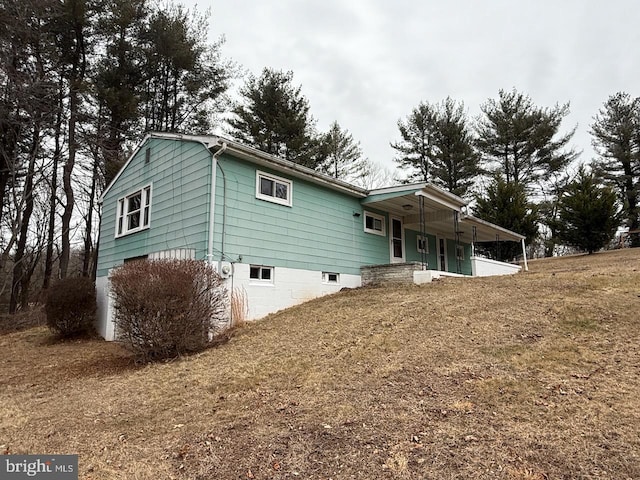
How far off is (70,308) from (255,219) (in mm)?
6200

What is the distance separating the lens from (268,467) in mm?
3186

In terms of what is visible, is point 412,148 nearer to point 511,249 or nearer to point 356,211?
point 511,249

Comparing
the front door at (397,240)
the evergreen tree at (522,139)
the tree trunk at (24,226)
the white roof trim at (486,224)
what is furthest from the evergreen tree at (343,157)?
the tree trunk at (24,226)

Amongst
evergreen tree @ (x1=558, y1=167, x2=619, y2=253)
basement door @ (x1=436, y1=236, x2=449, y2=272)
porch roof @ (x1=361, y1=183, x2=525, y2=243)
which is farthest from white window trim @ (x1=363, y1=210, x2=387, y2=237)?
evergreen tree @ (x1=558, y1=167, x2=619, y2=253)

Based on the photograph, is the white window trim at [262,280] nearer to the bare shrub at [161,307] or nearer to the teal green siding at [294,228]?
the teal green siding at [294,228]

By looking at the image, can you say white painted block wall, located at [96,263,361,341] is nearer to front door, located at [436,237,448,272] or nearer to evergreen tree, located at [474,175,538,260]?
front door, located at [436,237,448,272]

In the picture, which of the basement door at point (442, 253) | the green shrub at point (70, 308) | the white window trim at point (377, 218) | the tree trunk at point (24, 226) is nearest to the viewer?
the green shrub at point (70, 308)

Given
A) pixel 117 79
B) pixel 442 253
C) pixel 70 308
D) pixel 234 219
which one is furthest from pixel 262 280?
pixel 117 79

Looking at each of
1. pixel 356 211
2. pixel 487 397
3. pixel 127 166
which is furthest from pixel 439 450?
pixel 127 166

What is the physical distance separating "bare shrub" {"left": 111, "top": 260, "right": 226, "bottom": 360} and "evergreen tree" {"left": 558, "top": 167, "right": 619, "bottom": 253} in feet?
67.2

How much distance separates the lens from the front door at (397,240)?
1450 centimetres

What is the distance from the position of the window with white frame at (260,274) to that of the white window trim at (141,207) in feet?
12.2

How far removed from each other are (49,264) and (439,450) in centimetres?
2211

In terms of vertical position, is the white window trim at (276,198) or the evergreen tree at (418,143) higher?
the evergreen tree at (418,143)
